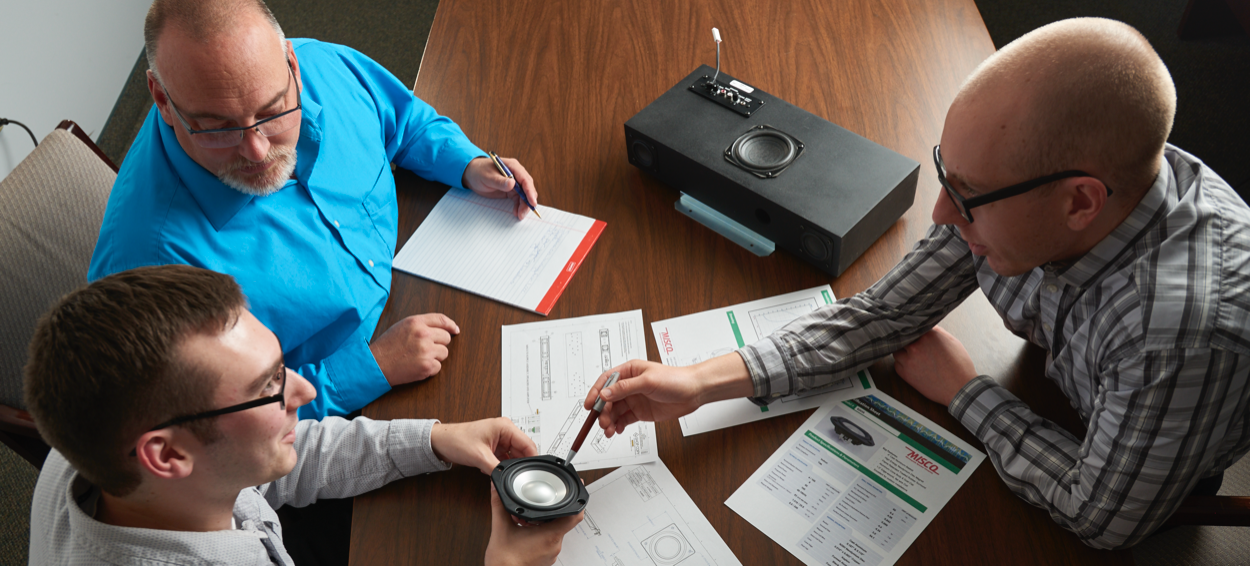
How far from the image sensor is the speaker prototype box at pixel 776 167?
4.76 ft

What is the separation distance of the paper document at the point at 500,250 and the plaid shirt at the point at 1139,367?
793 mm

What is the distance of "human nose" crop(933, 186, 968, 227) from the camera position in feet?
3.86

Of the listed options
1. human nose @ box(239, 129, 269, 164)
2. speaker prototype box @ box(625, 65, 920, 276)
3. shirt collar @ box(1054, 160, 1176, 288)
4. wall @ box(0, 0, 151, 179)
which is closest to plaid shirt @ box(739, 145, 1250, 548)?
shirt collar @ box(1054, 160, 1176, 288)

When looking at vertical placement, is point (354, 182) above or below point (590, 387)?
above

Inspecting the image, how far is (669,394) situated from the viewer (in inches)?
49.6

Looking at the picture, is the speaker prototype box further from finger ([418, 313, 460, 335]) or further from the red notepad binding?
finger ([418, 313, 460, 335])

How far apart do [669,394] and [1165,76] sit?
0.83 meters

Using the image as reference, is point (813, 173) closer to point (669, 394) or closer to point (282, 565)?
point (669, 394)

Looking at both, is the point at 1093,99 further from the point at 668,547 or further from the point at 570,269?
the point at 570,269

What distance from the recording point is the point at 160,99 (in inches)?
52.0

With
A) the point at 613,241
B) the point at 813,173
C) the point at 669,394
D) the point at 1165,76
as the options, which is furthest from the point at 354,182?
the point at 1165,76

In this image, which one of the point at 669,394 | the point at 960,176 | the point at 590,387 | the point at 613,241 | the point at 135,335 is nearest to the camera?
the point at 135,335

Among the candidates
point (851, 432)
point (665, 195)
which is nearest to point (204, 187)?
point (665, 195)

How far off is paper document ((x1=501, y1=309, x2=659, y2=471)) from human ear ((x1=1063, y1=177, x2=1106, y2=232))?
72cm
